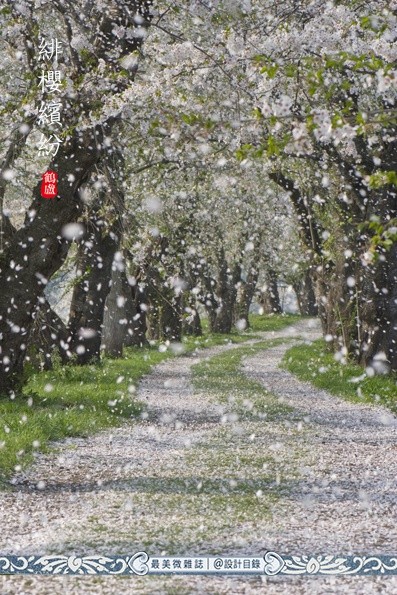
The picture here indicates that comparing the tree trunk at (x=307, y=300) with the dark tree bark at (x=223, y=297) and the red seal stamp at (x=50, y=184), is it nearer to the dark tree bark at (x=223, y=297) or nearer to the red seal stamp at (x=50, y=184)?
the dark tree bark at (x=223, y=297)

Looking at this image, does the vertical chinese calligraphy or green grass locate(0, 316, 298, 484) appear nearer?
green grass locate(0, 316, 298, 484)

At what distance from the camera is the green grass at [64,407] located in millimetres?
10898

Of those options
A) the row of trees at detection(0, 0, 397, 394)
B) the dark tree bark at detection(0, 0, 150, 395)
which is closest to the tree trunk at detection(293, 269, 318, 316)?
the row of trees at detection(0, 0, 397, 394)

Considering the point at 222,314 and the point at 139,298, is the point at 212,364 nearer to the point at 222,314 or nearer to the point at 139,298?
the point at 139,298

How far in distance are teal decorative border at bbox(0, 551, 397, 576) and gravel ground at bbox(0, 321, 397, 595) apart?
85 millimetres

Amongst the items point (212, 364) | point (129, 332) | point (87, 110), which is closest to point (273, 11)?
point (87, 110)

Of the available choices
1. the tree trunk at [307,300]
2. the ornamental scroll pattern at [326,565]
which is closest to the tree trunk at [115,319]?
the ornamental scroll pattern at [326,565]

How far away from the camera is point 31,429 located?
11.7 meters

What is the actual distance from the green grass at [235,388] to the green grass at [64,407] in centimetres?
180

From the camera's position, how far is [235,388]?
18766mm

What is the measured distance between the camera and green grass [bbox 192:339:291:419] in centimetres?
1526

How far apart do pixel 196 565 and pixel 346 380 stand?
13849 mm

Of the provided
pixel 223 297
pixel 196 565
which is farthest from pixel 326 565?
pixel 223 297

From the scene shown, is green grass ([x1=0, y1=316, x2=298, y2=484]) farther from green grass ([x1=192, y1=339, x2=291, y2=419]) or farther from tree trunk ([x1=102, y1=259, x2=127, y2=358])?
A: tree trunk ([x1=102, y1=259, x2=127, y2=358])
